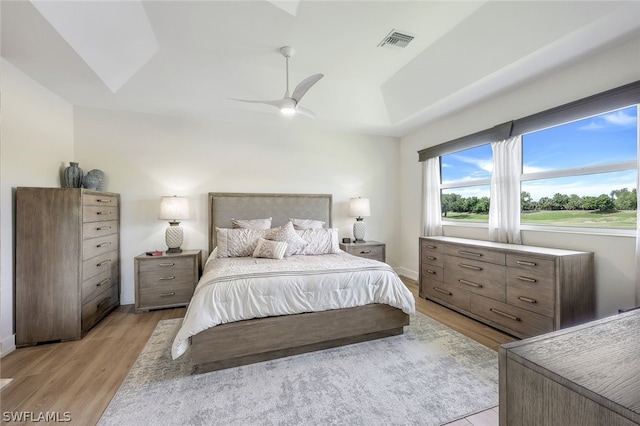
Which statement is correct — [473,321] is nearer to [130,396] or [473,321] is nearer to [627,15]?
[627,15]

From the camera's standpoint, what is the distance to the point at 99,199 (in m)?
3.04

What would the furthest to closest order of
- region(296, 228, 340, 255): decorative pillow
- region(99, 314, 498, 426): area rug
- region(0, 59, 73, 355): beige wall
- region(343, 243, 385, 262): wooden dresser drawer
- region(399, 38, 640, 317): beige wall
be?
1. region(343, 243, 385, 262): wooden dresser drawer
2. region(296, 228, 340, 255): decorative pillow
3. region(0, 59, 73, 355): beige wall
4. region(399, 38, 640, 317): beige wall
5. region(99, 314, 498, 426): area rug

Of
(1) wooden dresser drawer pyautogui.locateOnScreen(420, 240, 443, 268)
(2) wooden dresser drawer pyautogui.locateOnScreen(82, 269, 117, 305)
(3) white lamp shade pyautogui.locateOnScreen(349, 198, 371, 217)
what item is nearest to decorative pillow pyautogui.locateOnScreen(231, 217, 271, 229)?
(3) white lamp shade pyautogui.locateOnScreen(349, 198, 371, 217)

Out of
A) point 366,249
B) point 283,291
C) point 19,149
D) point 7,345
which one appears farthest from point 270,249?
point 19,149

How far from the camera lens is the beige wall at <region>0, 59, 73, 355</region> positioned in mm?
2359

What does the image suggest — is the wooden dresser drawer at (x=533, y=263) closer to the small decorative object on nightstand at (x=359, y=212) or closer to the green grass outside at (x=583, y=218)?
the green grass outside at (x=583, y=218)

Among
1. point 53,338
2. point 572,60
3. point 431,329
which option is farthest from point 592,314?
point 53,338

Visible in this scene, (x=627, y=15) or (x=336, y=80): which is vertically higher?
(x=336, y=80)

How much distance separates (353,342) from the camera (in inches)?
100

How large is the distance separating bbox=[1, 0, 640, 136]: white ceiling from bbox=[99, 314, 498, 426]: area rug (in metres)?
2.75

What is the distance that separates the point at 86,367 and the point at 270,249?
1847 millimetres

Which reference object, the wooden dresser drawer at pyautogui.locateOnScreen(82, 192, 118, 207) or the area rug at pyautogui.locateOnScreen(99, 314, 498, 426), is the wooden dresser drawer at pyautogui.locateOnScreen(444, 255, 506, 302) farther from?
the wooden dresser drawer at pyautogui.locateOnScreen(82, 192, 118, 207)

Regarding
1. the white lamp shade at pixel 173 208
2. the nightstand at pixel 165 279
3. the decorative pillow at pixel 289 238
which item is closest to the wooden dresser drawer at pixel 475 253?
the decorative pillow at pixel 289 238

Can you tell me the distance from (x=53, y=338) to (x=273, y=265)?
2.21m
